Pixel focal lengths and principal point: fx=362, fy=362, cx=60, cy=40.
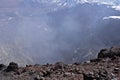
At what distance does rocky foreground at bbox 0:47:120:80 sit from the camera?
24219 mm

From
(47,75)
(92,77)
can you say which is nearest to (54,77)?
(47,75)

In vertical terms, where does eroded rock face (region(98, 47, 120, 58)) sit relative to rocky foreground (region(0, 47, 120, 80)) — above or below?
above

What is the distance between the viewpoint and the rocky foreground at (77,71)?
24.2m

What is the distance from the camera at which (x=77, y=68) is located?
87.1 feet

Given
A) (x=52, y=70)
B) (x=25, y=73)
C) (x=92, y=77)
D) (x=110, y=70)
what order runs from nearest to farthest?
(x=92, y=77) → (x=110, y=70) → (x=52, y=70) → (x=25, y=73)

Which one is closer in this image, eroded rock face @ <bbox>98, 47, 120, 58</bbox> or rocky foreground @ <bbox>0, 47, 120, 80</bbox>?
rocky foreground @ <bbox>0, 47, 120, 80</bbox>

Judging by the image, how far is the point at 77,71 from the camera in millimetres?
25938

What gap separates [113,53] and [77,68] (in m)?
5.41

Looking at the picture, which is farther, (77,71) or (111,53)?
(111,53)

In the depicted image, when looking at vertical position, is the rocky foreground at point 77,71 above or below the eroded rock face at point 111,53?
below

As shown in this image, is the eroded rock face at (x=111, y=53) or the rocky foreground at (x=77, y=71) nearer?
the rocky foreground at (x=77, y=71)

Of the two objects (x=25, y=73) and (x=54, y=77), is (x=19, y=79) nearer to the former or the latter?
(x=25, y=73)

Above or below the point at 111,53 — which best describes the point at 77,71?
below

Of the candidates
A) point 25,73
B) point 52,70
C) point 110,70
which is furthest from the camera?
point 25,73
